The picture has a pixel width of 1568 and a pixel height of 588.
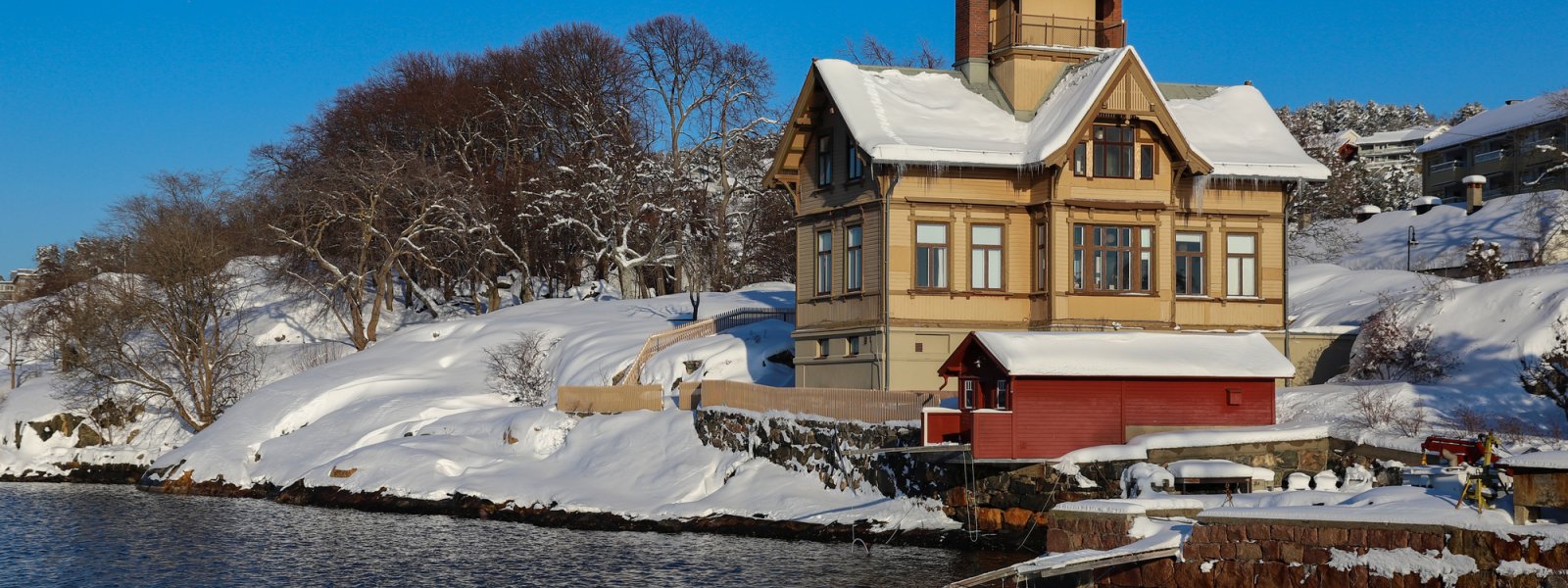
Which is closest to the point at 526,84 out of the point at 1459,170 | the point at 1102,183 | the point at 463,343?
the point at 463,343

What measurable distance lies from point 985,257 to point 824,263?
5.38 meters

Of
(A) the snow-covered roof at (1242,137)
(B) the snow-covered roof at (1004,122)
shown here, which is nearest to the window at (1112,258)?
(B) the snow-covered roof at (1004,122)

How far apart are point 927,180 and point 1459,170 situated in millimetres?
60653

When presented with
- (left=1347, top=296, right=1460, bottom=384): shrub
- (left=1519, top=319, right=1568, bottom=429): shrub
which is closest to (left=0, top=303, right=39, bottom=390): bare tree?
(left=1347, top=296, right=1460, bottom=384): shrub

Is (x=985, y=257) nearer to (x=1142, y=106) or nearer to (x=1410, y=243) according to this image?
(x=1142, y=106)

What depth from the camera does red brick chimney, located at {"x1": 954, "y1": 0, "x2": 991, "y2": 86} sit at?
1834 inches

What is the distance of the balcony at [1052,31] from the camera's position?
150 feet

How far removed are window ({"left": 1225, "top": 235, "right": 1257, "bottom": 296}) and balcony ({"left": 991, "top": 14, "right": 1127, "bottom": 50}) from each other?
23.7 feet

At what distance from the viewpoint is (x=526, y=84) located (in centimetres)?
8412

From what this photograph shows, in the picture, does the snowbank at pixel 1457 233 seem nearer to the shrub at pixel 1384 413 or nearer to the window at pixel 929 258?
the shrub at pixel 1384 413

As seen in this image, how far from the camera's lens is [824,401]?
131 feet

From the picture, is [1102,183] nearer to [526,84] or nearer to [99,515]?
[99,515]

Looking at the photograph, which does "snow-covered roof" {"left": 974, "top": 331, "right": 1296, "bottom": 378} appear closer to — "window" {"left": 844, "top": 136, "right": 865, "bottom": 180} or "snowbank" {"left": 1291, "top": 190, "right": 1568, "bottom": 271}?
"window" {"left": 844, "top": 136, "right": 865, "bottom": 180}

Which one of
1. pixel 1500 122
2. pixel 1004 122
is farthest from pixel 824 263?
pixel 1500 122
